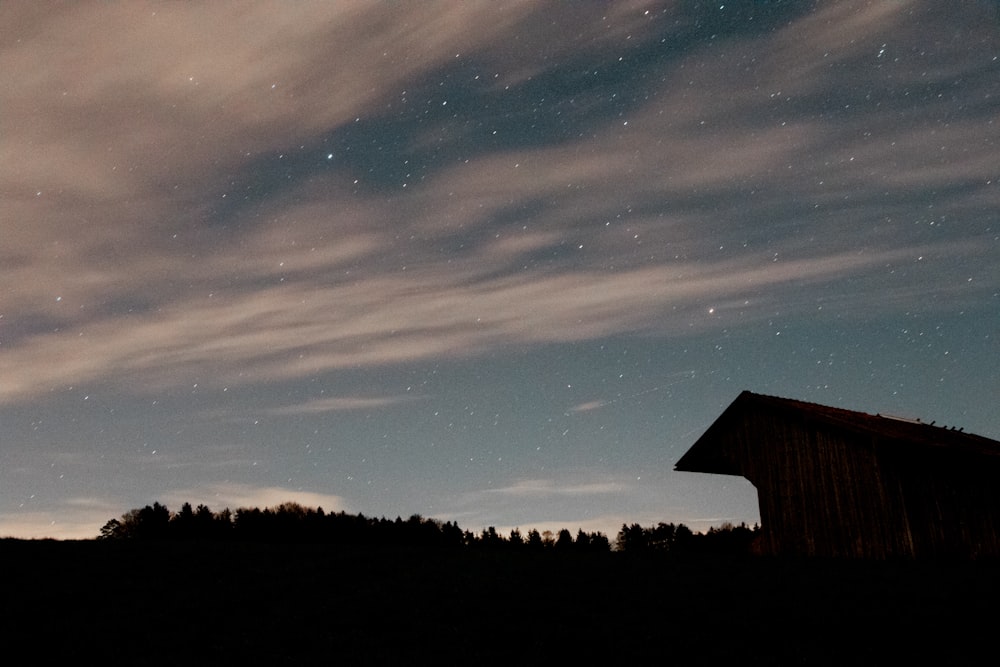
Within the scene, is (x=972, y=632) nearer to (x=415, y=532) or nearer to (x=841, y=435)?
(x=841, y=435)

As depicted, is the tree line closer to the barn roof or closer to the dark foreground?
the barn roof

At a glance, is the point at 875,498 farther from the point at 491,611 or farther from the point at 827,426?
the point at 491,611

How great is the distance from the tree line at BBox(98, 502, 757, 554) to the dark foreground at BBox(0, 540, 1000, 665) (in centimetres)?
1201

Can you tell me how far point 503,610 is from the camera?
49.1 feet

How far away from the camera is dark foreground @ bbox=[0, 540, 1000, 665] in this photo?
1200 centimetres

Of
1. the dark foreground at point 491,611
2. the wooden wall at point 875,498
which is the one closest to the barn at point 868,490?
the wooden wall at point 875,498

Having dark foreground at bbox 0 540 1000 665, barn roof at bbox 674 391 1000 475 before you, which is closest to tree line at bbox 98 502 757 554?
barn roof at bbox 674 391 1000 475

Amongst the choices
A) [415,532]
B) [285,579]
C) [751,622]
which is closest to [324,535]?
[415,532]

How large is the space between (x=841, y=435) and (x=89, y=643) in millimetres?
23193

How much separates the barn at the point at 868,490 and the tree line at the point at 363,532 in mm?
5657

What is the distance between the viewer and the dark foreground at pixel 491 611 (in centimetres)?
1200

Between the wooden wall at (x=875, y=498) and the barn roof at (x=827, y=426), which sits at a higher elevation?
the barn roof at (x=827, y=426)

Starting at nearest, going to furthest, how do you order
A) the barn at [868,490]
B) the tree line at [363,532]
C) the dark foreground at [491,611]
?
1. the dark foreground at [491,611]
2. the barn at [868,490]
3. the tree line at [363,532]

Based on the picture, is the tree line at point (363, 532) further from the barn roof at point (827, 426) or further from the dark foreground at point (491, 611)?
the dark foreground at point (491, 611)
